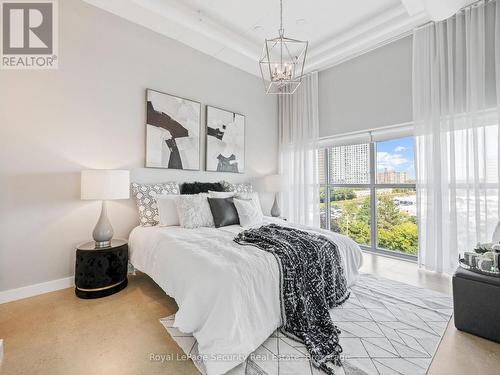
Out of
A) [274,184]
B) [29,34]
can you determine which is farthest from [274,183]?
[29,34]

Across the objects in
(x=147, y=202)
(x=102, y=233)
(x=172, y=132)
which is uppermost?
(x=172, y=132)

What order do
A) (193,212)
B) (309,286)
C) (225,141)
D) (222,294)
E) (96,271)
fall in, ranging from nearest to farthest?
1. (222,294)
2. (309,286)
3. (96,271)
4. (193,212)
5. (225,141)

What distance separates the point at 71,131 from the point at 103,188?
0.87 meters

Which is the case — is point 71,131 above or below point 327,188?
above

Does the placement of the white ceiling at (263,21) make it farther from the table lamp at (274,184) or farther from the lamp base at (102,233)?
the lamp base at (102,233)

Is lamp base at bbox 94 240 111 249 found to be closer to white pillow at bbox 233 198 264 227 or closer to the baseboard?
the baseboard

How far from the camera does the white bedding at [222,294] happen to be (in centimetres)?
135

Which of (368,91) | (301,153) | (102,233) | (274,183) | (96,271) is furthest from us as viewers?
(301,153)

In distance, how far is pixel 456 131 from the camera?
2787mm

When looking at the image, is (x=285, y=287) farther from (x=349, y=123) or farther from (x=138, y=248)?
(x=349, y=123)

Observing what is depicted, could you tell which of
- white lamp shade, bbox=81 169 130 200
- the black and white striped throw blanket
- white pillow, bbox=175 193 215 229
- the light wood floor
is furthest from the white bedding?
white lamp shade, bbox=81 169 130 200

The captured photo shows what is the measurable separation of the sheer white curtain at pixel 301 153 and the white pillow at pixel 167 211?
2.35 meters

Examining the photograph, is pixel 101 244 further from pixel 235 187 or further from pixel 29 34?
pixel 29 34

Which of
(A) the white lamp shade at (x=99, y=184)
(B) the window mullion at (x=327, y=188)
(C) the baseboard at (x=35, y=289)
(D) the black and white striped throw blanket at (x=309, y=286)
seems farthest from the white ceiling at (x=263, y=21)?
(C) the baseboard at (x=35, y=289)
